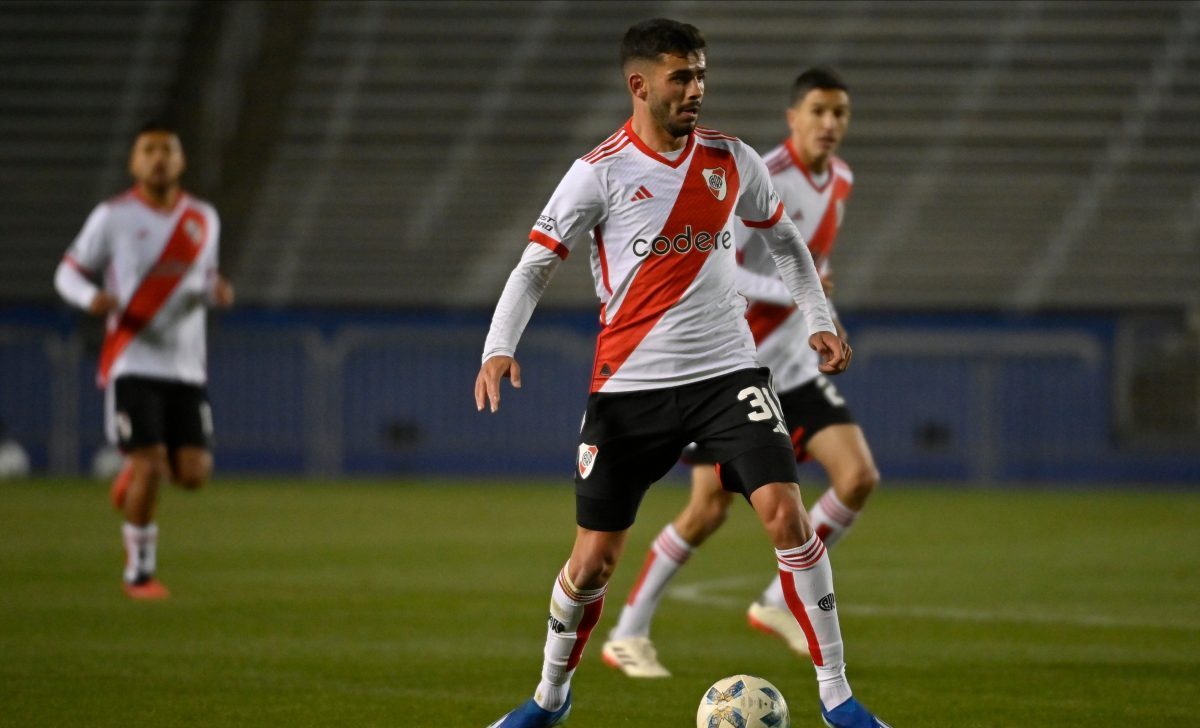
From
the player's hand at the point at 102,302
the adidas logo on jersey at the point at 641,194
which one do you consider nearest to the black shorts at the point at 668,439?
the adidas logo on jersey at the point at 641,194

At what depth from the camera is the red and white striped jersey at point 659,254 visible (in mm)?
5852

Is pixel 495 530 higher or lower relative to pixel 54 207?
lower

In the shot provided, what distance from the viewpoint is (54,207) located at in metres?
23.3

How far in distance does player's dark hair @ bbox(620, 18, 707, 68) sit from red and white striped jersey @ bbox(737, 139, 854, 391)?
234 centimetres

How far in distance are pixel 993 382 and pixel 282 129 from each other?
9089mm

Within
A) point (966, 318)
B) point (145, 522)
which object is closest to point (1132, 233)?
point (966, 318)

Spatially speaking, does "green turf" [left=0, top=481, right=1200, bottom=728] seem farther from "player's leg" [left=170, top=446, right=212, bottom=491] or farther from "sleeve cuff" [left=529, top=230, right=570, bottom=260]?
"sleeve cuff" [left=529, top=230, right=570, bottom=260]

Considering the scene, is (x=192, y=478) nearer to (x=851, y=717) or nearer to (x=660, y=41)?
(x=660, y=41)

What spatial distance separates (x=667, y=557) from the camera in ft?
25.7

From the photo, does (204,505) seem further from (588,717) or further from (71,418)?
(588,717)

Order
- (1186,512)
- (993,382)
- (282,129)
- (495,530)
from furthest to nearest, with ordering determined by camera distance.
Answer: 1. (282,129)
2. (993,382)
3. (1186,512)
4. (495,530)

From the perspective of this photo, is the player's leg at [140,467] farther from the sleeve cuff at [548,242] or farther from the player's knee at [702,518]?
the sleeve cuff at [548,242]

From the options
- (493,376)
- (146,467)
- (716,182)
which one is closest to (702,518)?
(716,182)

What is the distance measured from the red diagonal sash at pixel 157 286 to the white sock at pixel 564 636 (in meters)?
5.30
